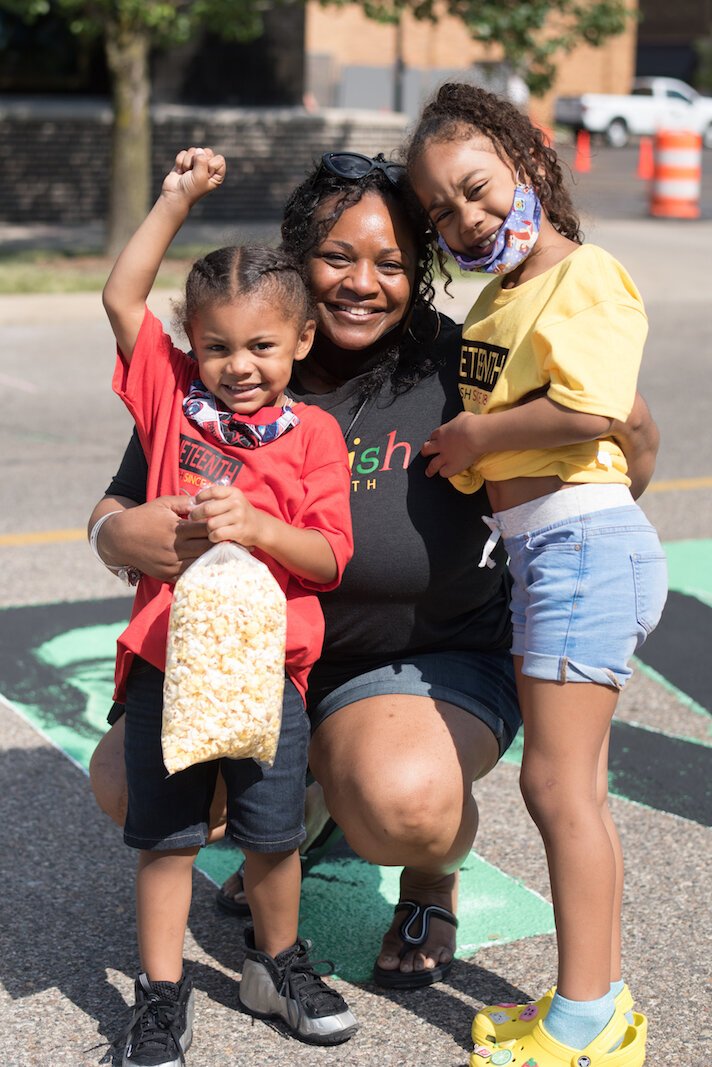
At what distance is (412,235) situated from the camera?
300 centimetres

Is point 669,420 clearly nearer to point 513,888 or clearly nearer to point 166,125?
point 513,888

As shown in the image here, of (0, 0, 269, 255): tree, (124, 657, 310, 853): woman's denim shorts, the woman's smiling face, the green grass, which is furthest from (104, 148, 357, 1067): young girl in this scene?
(0, 0, 269, 255): tree

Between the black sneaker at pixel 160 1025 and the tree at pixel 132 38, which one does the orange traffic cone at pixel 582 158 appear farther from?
the black sneaker at pixel 160 1025

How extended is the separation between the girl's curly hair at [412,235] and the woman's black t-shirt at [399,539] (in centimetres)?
3

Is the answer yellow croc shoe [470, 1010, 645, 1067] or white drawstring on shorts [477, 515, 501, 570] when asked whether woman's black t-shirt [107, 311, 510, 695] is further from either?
yellow croc shoe [470, 1010, 645, 1067]

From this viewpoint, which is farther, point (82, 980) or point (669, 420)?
point (669, 420)

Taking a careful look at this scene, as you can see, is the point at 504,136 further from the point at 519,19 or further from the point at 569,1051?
the point at 519,19

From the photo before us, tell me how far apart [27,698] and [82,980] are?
5.26 ft

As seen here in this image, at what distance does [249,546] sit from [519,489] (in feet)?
1.72

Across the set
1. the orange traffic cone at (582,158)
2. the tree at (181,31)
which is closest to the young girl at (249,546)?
the tree at (181,31)

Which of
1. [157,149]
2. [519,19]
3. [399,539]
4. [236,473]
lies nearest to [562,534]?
[399,539]

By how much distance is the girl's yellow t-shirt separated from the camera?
243 cm

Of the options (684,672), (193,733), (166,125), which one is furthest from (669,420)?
(166,125)

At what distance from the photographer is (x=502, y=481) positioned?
8.73 feet
